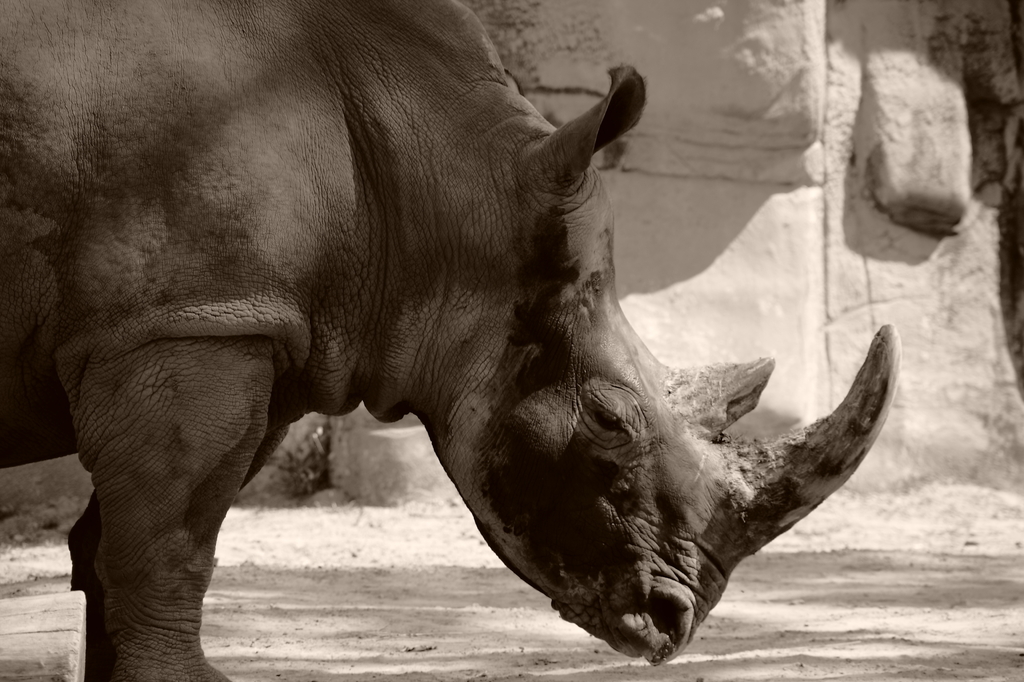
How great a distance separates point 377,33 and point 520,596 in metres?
3.03

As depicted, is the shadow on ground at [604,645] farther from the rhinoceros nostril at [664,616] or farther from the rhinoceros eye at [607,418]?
the rhinoceros eye at [607,418]

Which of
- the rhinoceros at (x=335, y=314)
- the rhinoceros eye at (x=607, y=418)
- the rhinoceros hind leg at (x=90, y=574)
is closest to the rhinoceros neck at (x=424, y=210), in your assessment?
the rhinoceros at (x=335, y=314)

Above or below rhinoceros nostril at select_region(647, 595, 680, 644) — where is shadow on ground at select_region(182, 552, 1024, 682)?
below

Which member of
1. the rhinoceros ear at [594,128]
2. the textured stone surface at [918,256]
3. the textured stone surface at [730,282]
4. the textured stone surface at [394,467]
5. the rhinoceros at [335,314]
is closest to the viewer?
the rhinoceros at [335,314]

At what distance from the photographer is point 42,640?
2.97 meters

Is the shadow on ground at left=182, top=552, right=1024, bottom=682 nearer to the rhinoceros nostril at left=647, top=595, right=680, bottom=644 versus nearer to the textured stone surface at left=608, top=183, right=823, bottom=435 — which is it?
the rhinoceros nostril at left=647, top=595, right=680, bottom=644

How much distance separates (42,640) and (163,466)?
0.54 metres

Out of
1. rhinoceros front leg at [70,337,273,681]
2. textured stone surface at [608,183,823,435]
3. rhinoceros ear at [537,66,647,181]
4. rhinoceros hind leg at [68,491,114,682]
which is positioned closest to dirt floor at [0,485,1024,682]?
rhinoceros hind leg at [68,491,114,682]

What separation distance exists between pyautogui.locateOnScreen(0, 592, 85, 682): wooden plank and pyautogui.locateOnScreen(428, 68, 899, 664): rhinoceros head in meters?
1.12


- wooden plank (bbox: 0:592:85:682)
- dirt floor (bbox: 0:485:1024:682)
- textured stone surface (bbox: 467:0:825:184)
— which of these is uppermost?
wooden plank (bbox: 0:592:85:682)

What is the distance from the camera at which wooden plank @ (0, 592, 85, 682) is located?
9.47ft

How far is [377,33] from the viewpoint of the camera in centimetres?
381

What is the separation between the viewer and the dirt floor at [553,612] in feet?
15.1

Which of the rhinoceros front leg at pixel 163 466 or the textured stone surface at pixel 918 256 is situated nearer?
the rhinoceros front leg at pixel 163 466
